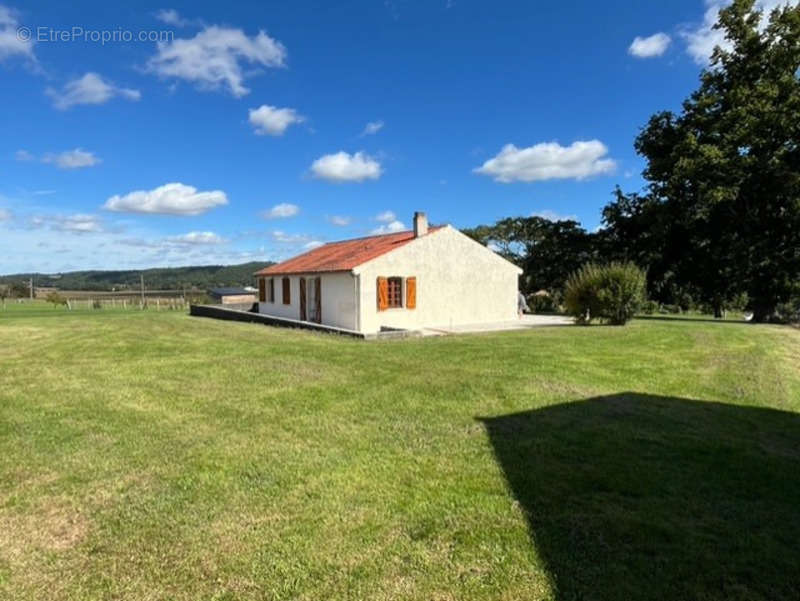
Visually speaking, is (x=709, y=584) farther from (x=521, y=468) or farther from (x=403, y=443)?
(x=403, y=443)

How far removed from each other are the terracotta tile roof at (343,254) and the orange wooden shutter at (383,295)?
91 cm

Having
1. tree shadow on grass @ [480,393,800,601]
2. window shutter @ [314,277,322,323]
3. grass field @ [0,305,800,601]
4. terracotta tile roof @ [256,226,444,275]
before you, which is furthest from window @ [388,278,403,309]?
tree shadow on grass @ [480,393,800,601]

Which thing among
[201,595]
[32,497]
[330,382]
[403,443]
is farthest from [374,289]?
[201,595]

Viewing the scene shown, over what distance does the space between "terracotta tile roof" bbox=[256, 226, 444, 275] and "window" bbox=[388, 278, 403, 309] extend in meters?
1.10

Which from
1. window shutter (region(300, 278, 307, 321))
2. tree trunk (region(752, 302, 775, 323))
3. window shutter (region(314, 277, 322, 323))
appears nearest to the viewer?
window shutter (region(314, 277, 322, 323))

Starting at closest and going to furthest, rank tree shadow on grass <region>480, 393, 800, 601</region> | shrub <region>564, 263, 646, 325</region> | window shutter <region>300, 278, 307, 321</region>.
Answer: tree shadow on grass <region>480, 393, 800, 601</region> < shrub <region>564, 263, 646, 325</region> < window shutter <region>300, 278, 307, 321</region>

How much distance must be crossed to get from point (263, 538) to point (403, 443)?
81.7 inches

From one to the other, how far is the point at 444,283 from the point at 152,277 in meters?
84.6

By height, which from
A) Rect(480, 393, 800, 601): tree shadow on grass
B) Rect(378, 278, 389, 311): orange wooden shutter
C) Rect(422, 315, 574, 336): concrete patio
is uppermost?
Rect(378, 278, 389, 311): orange wooden shutter

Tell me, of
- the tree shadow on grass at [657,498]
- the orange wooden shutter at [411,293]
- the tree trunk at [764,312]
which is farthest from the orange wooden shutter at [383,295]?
the tree trunk at [764,312]

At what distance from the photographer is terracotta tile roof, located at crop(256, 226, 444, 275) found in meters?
19.6

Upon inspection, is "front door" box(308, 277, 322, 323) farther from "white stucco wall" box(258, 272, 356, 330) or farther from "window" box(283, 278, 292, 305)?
"window" box(283, 278, 292, 305)

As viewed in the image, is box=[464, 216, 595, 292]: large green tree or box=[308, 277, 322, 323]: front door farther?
box=[464, 216, 595, 292]: large green tree

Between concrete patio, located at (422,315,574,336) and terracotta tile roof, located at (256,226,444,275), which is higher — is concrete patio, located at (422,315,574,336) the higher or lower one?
the lower one
